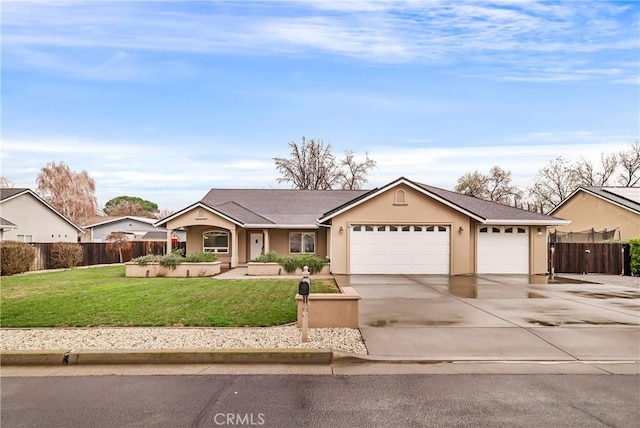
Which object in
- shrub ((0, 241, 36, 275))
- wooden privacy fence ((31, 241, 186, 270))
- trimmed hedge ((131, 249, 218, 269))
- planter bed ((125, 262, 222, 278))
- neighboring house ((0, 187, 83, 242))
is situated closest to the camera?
planter bed ((125, 262, 222, 278))

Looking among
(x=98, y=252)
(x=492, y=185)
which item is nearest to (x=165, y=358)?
(x=98, y=252)

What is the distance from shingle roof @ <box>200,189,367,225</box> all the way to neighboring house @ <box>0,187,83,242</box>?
14.8m

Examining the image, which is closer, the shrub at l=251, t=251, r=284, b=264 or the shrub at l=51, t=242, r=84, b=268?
the shrub at l=251, t=251, r=284, b=264

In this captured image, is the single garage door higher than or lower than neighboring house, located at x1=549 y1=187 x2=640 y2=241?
lower

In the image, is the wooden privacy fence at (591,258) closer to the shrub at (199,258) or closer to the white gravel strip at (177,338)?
the shrub at (199,258)

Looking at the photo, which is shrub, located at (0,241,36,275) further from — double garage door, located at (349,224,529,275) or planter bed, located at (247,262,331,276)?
double garage door, located at (349,224,529,275)

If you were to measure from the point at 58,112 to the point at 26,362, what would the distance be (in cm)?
1598

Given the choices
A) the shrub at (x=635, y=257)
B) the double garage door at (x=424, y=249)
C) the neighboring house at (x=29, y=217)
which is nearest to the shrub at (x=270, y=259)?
the double garage door at (x=424, y=249)

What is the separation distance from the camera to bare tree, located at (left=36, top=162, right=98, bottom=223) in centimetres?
5412

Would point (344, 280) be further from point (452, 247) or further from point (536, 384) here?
point (536, 384)

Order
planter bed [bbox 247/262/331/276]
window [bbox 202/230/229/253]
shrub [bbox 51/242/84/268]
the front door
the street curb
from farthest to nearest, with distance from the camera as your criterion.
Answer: the front door, window [bbox 202/230/229/253], shrub [bbox 51/242/84/268], planter bed [bbox 247/262/331/276], the street curb

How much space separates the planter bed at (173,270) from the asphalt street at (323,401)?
46.4 ft

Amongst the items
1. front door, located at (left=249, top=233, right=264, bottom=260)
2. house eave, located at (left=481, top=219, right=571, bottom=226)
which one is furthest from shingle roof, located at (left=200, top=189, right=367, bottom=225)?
house eave, located at (left=481, top=219, right=571, bottom=226)

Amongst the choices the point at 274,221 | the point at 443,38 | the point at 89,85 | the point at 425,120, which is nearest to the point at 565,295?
the point at 443,38
